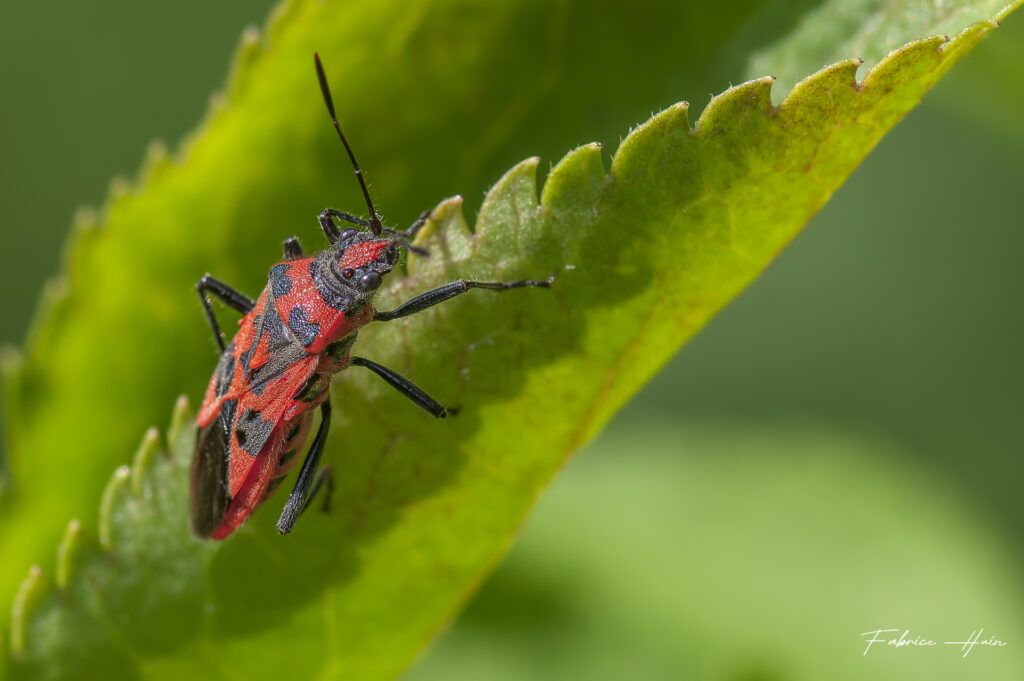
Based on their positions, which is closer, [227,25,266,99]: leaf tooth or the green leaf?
[227,25,266,99]: leaf tooth

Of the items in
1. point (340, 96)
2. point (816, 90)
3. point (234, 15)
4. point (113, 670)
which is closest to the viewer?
point (816, 90)

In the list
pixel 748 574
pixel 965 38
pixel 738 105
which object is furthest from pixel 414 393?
pixel 748 574

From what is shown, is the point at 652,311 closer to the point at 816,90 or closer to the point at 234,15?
the point at 816,90

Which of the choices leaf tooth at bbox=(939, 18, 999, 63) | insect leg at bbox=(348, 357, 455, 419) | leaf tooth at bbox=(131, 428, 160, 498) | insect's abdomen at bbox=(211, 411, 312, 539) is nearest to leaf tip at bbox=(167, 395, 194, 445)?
leaf tooth at bbox=(131, 428, 160, 498)

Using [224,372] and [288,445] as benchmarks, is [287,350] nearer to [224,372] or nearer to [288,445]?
[224,372]

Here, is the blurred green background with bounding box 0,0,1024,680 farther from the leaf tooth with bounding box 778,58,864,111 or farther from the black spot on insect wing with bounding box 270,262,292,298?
the leaf tooth with bounding box 778,58,864,111

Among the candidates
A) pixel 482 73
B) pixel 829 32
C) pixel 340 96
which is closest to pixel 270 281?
pixel 340 96
